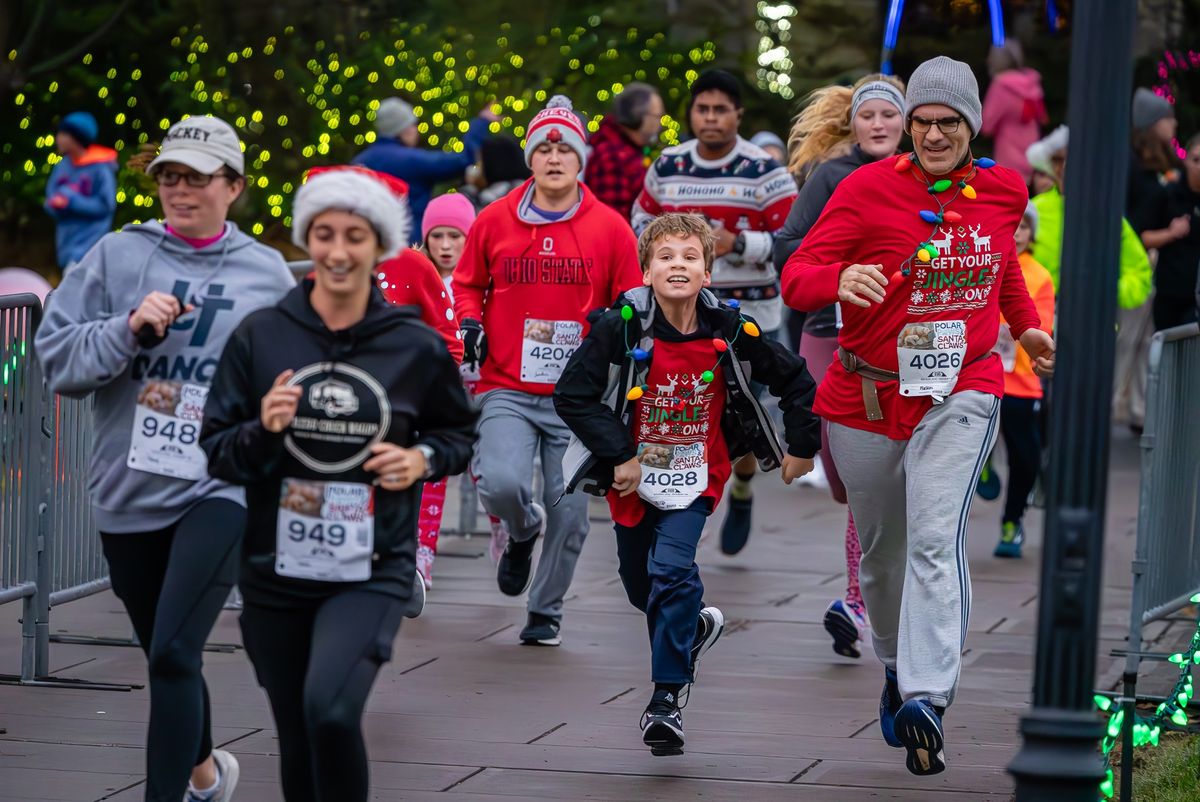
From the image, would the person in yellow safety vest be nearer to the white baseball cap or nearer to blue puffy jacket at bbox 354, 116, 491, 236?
blue puffy jacket at bbox 354, 116, 491, 236

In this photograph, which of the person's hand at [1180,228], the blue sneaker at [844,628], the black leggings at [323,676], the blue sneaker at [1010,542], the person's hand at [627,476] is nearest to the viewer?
the black leggings at [323,676]

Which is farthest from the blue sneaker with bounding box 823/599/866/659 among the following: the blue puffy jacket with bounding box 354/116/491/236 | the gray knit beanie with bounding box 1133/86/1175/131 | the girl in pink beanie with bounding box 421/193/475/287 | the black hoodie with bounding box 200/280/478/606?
the gray knit beanie with bounding box 1133/86/1175/131

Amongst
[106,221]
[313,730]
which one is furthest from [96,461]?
[106,221]

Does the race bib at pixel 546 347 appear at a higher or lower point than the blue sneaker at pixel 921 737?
higher

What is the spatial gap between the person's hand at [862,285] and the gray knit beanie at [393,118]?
7767 millimetres

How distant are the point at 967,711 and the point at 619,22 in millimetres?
11779

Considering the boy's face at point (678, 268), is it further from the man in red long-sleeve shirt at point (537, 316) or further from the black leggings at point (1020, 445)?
the black leggings at point (1020, 445)

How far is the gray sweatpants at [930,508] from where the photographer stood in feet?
19.9

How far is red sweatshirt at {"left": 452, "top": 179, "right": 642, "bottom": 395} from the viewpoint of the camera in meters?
8.09

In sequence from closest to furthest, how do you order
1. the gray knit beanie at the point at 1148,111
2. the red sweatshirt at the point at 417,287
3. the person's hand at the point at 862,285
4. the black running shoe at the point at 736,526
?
the person's hand at the point at 862,285 < the red sweatshirt at the point at 417,287 < the black running shoe at the point at 736,526 < the gray knit beanie at the point at 1148,111

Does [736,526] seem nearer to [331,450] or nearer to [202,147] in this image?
[202,147]

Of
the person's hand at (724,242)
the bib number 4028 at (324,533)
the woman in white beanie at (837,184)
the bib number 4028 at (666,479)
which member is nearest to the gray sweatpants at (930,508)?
the bib number 4028 at (666,479)

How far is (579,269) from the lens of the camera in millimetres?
8078

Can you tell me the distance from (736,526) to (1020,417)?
5.17ft
